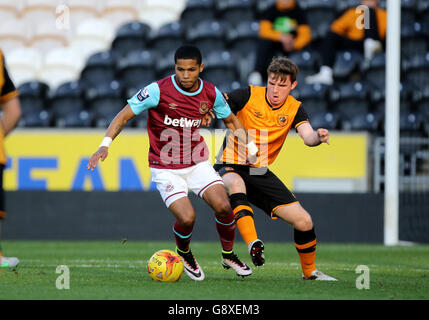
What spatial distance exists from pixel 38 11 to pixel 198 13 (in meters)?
4.20

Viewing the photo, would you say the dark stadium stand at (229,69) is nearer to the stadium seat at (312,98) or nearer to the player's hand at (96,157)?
the stadium seat at (312,98)

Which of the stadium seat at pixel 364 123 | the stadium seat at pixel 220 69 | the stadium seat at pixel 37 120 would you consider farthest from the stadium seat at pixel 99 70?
the stadium seat at pixel 364 123

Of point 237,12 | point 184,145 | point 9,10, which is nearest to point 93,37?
point 9,10

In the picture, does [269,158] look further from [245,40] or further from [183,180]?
[245,40]

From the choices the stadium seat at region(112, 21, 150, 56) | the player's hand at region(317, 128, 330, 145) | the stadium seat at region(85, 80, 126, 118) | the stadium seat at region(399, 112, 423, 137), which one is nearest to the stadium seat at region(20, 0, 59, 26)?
the stadium seat at region(112, 21, 150, 56)

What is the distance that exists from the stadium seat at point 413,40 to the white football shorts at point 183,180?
8.74 meters

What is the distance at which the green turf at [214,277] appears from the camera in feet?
16.4

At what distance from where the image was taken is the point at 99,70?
15000 mm

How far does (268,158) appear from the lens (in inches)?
265

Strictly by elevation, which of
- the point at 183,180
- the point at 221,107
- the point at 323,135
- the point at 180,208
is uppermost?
the point at 221,107

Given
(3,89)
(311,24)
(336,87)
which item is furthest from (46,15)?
(3,89)

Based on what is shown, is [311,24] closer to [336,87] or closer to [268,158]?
[336,87]

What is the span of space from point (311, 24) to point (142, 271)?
919 cm

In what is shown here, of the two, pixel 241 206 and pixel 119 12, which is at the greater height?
pixel 119 12
